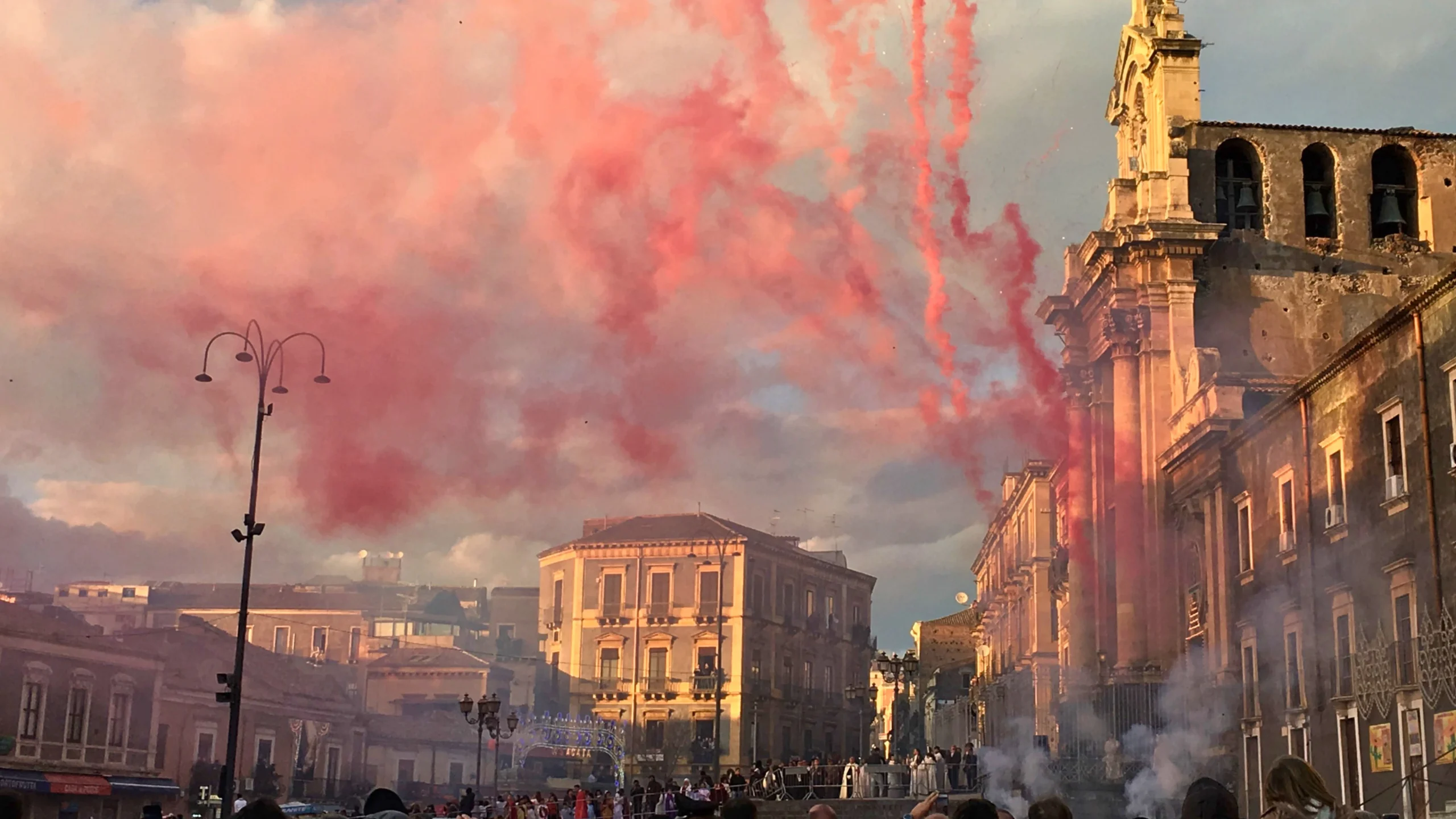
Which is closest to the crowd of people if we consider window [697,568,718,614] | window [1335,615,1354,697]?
window [1335,615,1354,697]

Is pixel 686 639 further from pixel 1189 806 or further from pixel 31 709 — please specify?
pixel 1189 806

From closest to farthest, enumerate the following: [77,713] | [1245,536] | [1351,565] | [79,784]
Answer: [1351,565] → [1245,536] → [79,784] → [77,713]

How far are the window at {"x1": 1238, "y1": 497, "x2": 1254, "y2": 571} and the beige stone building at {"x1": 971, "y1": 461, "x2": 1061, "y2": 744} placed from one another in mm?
18419

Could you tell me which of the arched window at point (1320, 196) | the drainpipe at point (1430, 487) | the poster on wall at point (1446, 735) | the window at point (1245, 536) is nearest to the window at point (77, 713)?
the window at point (1245, 536)

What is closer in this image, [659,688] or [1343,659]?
[1343,659]

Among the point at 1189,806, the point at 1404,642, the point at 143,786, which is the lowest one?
the point at 143,786

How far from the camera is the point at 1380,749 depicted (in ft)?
85.9

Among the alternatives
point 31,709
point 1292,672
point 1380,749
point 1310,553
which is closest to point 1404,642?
point 1380,749

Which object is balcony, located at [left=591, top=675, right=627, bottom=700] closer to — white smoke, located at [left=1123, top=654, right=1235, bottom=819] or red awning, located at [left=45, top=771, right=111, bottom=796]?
red awning, located at [left=45, top=771, right=111, bottom=796]

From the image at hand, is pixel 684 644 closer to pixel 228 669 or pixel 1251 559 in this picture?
pixel 228 669

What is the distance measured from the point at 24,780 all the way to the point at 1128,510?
3231 centimetres

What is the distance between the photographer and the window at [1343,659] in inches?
1088

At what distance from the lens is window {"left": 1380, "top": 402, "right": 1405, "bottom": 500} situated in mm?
25672

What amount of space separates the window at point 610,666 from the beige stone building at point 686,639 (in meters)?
0.06
